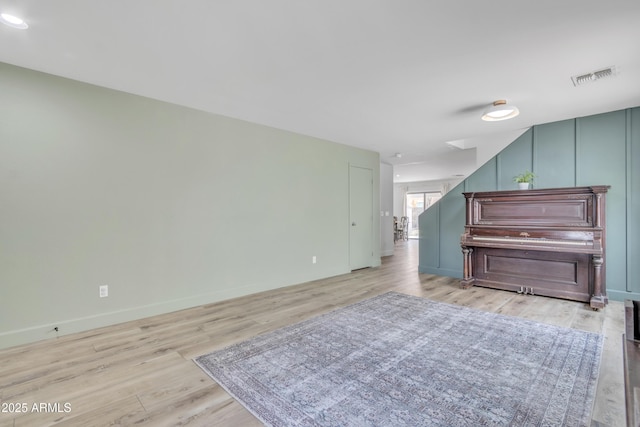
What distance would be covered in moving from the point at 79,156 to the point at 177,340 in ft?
6.70

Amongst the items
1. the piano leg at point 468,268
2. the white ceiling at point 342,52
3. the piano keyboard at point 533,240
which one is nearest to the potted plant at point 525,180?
the piano keyboard at point 533,240

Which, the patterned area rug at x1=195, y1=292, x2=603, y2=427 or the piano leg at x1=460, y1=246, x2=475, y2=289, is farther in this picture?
the piano leg at x1=460, y1=246, x2=475, y2=289

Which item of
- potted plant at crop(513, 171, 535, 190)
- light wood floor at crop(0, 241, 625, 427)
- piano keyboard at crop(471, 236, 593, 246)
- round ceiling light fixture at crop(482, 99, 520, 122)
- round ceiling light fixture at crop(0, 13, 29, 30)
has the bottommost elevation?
light wood floor at crop(0, 241, 625, 427)

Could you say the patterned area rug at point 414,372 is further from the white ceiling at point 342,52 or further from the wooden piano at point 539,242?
the white ceiling at point 342,52

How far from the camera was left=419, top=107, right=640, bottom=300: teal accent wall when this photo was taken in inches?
148

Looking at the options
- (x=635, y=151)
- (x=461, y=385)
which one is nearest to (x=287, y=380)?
(x=461, y=385)

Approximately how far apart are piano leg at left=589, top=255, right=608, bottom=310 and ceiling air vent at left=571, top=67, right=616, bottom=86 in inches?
79.7

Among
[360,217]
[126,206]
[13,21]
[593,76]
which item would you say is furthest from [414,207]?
[13,21]

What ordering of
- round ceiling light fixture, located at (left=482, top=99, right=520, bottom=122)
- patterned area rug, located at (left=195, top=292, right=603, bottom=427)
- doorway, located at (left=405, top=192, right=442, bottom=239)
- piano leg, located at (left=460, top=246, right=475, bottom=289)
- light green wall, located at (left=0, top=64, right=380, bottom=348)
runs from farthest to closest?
doorway, located at (left=405, top=192, right=442, bottom=239), piano leg, located at (left=460, top=246, right=475, bottom=289), round ceiling light fixture, located at (left=482, top=99, right=520, bottom=122), light green wall, located at (left=0, top=64, right=380, bottom=348), patterned area rug, located at (left=195, top=292, right=603, bottom=427)

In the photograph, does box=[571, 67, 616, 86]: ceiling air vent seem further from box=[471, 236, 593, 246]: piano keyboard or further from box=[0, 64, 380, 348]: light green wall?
box=[0, 64, 380, 348]: light green wall

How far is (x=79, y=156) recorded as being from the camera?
115 inches

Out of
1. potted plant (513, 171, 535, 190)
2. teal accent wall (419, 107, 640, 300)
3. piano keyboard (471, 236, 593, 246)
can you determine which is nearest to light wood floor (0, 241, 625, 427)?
teal accent wall (419, 107, 640, 300)

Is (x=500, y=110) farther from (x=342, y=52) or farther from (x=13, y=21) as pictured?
(x=13, y=21)

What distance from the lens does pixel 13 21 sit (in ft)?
6.54
